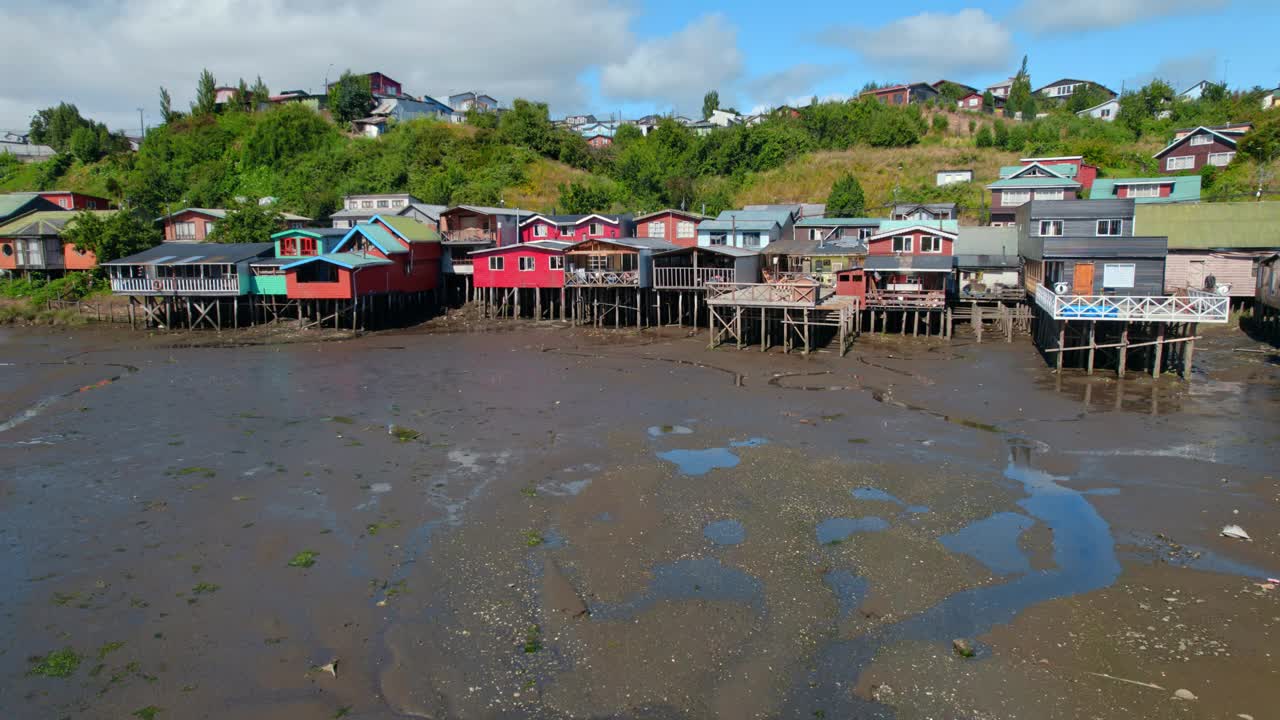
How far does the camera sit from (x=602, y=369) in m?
31.9

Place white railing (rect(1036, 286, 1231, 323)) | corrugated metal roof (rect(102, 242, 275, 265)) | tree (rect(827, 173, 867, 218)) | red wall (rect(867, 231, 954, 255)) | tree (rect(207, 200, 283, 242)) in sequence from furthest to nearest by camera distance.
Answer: tree (rect(827, 173, 867, 218)) → tree (rect(207, 200, 283, 242)) → corrugated metal roof (rect(102, 242, 275, 265)) → red wall (rect(867, 231, 954, 255)) → white railing (rect(1036, 286, 1231, 323))

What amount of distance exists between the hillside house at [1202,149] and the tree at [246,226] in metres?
64.0

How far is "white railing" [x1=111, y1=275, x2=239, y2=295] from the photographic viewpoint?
145ft

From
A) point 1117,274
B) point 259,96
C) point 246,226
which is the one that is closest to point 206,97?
point 259,96

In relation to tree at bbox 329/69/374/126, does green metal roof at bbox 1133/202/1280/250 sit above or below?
below

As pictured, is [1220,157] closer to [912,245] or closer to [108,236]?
[912,245]

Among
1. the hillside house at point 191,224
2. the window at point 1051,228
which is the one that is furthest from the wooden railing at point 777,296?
the hillside house at point 191,224

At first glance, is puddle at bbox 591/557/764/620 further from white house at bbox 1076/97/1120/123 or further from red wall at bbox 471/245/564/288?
white house at bbox 1076/97/1120/123

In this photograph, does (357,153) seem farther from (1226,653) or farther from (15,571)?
(1226,653)

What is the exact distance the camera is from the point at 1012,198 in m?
55.1

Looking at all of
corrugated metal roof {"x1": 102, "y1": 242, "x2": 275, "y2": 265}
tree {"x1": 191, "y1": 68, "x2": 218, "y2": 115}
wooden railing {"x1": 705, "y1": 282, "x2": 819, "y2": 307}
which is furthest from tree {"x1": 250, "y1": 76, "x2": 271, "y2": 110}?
wooden railing {"x1": 705, "y1": 282, "x2": 819, "y2": 307}

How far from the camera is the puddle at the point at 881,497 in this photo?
54.1ft

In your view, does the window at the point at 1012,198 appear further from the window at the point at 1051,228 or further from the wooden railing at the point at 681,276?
the wooden railing at the point at 681,276

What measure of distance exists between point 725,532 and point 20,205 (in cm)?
6529
